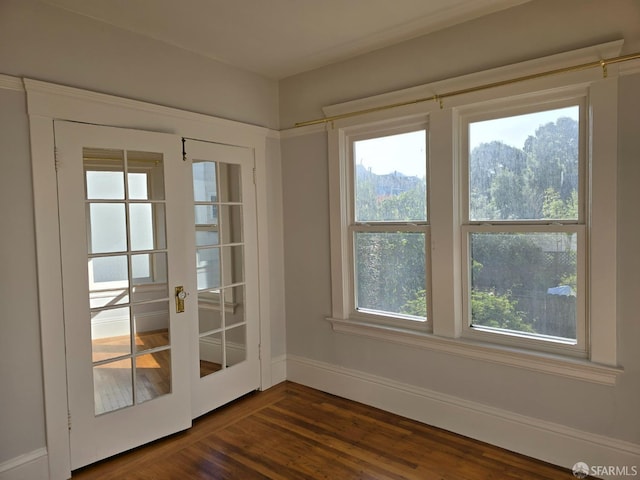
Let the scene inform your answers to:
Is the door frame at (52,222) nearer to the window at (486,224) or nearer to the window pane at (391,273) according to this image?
the window at (486,224)

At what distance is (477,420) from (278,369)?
5.94 ft

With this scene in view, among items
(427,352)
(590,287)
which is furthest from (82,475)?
(590,287)

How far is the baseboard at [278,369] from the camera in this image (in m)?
3.89

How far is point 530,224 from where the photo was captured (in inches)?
105

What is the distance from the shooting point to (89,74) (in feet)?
8.70

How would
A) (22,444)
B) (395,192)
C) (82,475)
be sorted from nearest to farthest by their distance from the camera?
1. (22,444)
2. (82,475)
3. (395,192)

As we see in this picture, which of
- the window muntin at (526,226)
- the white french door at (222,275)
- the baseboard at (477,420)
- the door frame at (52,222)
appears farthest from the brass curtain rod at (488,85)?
the baseboard at (477,420)

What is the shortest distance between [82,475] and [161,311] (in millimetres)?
1061

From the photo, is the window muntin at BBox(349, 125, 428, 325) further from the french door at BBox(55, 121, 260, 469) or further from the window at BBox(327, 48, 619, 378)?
the french door at BBox(55, 121, 260, 469)

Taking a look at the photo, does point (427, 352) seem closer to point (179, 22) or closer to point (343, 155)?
point (343, 155)

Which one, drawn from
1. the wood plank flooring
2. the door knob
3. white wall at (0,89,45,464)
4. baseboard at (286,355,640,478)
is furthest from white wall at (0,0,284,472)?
baseboard at (286,355,640,478)

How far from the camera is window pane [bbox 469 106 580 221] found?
2537 mm

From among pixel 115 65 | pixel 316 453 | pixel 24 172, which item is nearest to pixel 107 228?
pixel 24 172

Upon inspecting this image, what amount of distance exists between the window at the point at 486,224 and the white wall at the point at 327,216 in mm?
82
